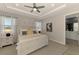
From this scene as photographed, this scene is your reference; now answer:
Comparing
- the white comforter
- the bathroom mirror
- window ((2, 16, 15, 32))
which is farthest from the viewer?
the bathroom mirror

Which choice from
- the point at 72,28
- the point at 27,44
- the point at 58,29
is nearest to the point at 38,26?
the point at 58,29

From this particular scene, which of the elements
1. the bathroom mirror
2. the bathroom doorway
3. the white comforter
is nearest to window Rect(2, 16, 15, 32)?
the white comforter

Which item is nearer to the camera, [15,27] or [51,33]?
[15,27]

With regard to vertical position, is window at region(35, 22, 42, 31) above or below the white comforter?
above

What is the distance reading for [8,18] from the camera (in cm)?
703

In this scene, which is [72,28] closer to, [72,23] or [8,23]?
[72,23]

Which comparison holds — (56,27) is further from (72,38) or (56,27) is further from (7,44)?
(7,44)

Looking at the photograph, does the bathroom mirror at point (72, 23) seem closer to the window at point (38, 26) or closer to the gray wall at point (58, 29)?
the gray wall at point (58, 29)

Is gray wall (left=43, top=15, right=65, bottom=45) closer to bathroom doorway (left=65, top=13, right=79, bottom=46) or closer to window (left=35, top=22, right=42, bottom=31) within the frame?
bathroom doorway (left=65, top=13, right=79, bottom=46)

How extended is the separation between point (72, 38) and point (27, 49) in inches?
253
